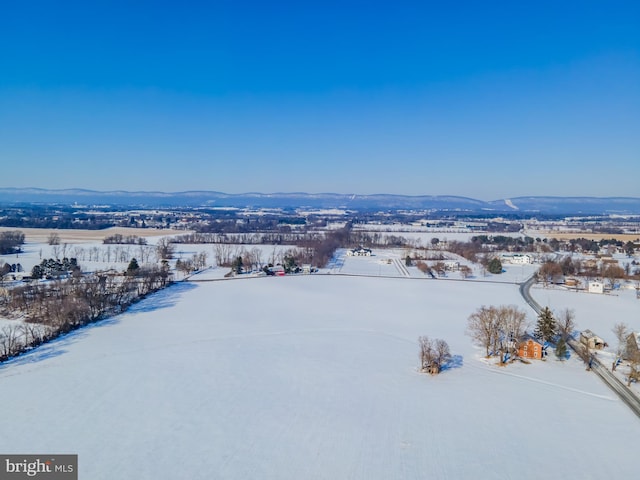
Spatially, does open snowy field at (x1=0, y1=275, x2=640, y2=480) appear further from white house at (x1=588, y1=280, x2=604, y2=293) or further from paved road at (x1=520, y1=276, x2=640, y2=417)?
white house at (x1=588, y1=280, x2=604, y2=293)

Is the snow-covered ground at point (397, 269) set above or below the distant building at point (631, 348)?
below

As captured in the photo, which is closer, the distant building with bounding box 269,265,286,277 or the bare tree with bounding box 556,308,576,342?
the bare tree with bounding box 556,308,576,342

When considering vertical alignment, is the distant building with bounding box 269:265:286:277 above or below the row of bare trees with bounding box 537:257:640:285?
below

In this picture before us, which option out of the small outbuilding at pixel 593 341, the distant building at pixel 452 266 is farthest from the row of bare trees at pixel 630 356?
the distant building at pixel 452 266

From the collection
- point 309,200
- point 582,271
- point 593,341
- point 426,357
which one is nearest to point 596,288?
point 582,271
